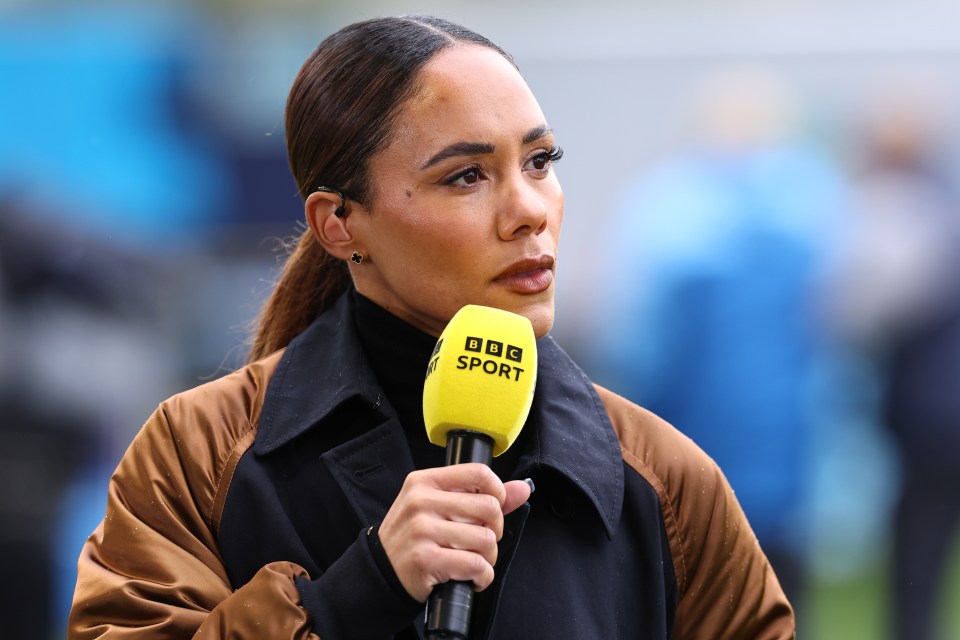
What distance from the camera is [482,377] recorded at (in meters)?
1.97

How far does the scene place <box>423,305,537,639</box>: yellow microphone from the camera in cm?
194

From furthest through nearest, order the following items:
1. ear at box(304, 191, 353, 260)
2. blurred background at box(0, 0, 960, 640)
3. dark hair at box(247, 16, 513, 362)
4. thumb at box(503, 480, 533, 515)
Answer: blurred background at box(0, 0, 960, 640)
ear at box(304, 191, 353, 260)
dark hair at box(247, 16, 513, 362)
thumb at box(503, 480, 533, 515)

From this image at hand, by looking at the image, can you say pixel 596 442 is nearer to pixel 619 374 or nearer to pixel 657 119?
pixel 619 374

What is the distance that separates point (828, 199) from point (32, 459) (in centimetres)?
380

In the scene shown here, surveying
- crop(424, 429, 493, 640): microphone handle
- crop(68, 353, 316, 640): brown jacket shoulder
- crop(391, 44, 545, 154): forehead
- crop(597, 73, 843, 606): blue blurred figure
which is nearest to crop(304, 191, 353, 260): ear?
crop(391, 44, 545, 154): forehead

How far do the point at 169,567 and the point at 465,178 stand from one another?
80 cm

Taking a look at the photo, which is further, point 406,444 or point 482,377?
point 406,444

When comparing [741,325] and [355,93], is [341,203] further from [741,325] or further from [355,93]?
[741,325]

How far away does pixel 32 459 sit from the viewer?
20.6ft

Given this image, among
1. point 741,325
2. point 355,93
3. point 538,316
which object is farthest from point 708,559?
point 741,325

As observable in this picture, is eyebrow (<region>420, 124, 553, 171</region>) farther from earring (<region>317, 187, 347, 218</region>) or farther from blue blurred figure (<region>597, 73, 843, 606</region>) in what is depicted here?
blue blurred figure (<region>597, 73, 843, 606</region>)

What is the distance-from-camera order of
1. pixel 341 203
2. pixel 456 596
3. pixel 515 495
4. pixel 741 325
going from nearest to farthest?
pixel 456 596, pixel 515 495, pixel 341 203, pixel 741 325

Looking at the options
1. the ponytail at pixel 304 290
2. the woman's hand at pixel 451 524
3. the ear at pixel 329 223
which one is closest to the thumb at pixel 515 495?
the woman's hand at pixel 451 524

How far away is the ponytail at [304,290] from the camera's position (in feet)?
9.03
